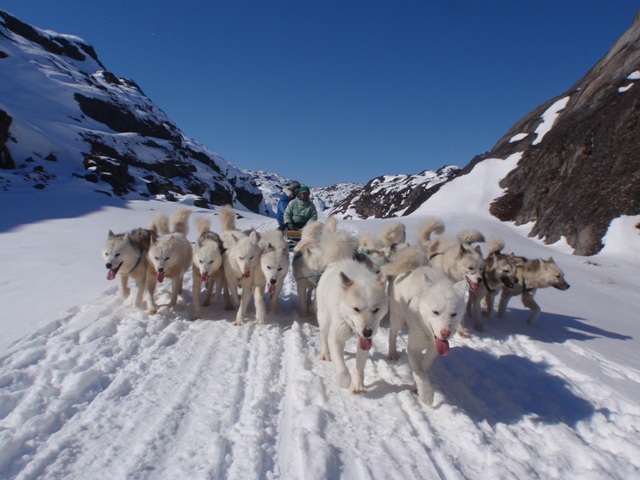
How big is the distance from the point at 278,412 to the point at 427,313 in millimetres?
1678

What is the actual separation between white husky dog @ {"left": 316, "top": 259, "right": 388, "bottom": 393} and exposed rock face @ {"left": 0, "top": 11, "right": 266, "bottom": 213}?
28665 mm

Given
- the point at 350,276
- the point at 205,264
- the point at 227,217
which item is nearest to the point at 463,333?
the point at 350,276

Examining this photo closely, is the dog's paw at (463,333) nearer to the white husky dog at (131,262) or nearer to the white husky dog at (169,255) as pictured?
the white husky dog at (169,255)

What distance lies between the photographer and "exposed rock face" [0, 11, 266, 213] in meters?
31.9

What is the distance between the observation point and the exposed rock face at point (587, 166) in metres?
14.5

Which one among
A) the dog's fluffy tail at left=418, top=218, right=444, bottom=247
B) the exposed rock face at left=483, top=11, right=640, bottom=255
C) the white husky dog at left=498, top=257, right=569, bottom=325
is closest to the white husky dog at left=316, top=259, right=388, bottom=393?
the dog's fluffy tail at left=418, top=218, right=444, bottom=247

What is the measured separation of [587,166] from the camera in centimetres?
1716

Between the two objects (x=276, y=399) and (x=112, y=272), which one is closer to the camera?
(x=276, y=399)

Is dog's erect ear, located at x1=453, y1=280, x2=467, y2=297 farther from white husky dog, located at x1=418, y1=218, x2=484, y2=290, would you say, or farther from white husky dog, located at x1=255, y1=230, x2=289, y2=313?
white husky dog, located at x1=255, y1=230, x2=289, y2=313

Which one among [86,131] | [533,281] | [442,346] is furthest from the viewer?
[86,131]

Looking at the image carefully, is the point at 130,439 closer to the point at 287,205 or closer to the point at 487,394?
the point at 487,394

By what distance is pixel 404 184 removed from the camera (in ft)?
176

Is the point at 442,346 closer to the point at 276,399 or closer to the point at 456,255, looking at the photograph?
the point at 276,399

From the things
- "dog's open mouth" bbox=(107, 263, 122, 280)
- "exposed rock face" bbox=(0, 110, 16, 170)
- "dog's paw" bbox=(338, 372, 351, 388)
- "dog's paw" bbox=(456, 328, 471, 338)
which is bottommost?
"dog's paw" bbox=(456, 328, 471, 338)
